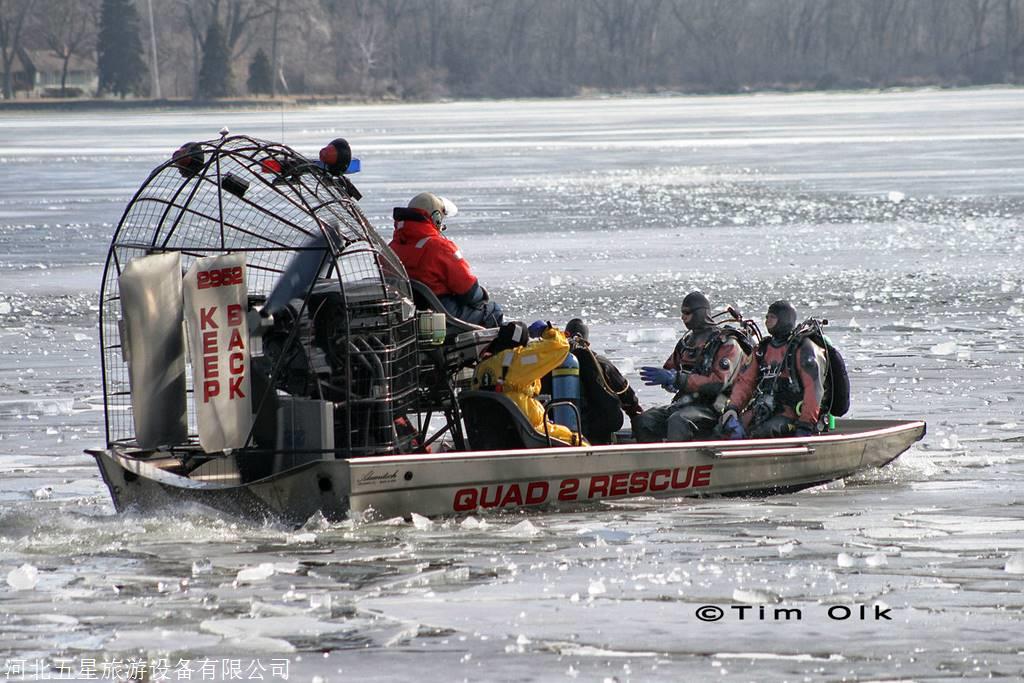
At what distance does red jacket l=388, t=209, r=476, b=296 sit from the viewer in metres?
9.06

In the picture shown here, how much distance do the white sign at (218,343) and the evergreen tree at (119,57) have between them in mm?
97723

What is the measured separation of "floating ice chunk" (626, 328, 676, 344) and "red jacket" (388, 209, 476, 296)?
19.3ft

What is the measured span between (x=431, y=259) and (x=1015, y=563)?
3267 mm

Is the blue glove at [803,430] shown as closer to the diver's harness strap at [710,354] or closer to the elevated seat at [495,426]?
the diver's harness strap at [710,354]

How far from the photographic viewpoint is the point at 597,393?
9.62 meters

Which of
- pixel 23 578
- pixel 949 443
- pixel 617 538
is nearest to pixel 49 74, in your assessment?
pixel 949 443

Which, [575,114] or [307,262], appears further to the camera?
[575,114]

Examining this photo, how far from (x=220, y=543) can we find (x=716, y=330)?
3148mm

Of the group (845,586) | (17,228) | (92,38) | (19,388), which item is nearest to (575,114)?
(92,38)

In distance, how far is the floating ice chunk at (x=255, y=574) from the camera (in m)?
7.49

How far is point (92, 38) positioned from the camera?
374 ft

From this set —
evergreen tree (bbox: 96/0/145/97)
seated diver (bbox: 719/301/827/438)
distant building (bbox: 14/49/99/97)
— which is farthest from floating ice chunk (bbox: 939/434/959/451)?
distant building (bbox: 14/49/99/97)

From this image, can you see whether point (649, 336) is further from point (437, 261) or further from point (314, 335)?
point (314, 335)

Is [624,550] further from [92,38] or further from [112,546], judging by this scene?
[92,38]
